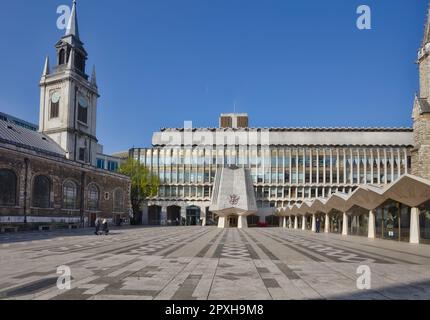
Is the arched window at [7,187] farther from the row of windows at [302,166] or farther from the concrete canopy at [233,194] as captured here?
the row of windows at [302,166]

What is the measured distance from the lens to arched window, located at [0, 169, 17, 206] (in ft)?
138

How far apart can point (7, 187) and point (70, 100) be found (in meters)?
31.2

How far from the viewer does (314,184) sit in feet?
337

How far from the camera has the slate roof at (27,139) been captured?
49287 mm

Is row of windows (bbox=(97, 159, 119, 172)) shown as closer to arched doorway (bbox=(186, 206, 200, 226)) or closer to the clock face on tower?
arched doorway (bbox=(186, 206, 200, 226))

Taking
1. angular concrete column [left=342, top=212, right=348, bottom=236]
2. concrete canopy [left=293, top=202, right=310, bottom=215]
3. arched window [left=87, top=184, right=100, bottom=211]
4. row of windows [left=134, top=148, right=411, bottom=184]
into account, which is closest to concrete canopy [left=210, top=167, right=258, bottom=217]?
concrete canopy [left=293, top=202, right=310, bottom=215]

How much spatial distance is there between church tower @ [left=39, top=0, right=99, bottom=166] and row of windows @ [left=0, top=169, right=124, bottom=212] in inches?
391

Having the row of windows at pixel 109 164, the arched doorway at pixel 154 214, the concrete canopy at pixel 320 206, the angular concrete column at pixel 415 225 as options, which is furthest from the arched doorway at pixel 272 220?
the angular concrete column at pixel 415 225

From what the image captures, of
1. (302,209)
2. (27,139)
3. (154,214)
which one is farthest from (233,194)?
(27,139)

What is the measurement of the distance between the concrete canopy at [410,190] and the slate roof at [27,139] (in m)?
39.3

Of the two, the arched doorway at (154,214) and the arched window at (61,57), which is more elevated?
the arched window at (61,57)
